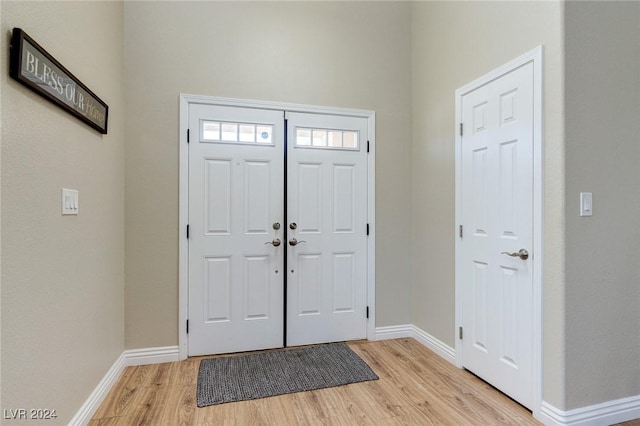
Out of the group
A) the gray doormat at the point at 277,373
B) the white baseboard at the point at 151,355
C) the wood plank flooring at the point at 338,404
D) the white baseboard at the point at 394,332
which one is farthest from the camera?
the white baseboard at the point at 394,332

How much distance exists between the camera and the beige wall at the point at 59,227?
124 centimetres

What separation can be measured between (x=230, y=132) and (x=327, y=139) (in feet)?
2.81

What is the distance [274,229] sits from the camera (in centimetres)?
286

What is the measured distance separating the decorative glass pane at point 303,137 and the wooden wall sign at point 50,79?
1468mm

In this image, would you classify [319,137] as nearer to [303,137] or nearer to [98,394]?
[303,137]

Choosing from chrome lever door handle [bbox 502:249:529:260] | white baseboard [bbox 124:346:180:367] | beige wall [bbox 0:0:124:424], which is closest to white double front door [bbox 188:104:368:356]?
white baseboard [bbox 124:346:180:367]

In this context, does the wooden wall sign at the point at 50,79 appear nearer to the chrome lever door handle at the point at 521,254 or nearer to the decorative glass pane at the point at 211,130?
the decorative glass pane at the point at 211,130

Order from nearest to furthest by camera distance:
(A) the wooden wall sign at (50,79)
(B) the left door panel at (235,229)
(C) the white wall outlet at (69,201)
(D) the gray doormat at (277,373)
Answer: (A) the wooden wall sign at (50,79) → (C) the white wall outlet at (69,201) → (D) the gray doormat at (277,373) → (B) the left door panel at (235,229)

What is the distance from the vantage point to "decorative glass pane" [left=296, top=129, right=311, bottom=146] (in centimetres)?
292

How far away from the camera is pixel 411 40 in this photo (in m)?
3.22
